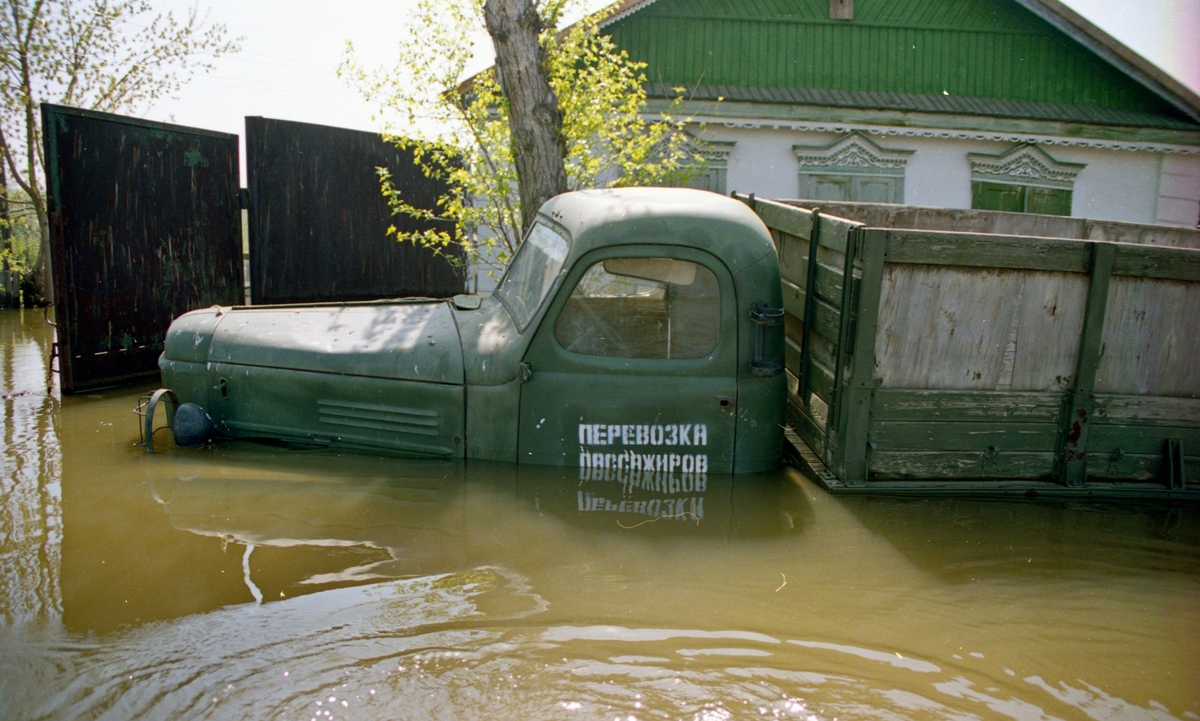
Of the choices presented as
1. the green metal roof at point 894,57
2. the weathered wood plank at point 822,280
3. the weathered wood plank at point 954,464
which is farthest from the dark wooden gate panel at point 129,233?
the green metal roof at point 894,57

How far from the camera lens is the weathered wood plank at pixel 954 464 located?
4.40 metres

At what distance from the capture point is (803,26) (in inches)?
528

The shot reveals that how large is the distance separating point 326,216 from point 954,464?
7.10 meters

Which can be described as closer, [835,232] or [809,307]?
[835,232]

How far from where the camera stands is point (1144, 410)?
4.40 metres

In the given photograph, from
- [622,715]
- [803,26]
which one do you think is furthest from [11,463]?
[803,26]

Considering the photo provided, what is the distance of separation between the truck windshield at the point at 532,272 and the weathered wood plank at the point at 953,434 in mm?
1801

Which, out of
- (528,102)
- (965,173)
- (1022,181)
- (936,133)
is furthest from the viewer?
(1022,181)

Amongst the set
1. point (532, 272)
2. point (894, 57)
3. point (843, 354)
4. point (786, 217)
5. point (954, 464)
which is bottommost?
point (954, 464)

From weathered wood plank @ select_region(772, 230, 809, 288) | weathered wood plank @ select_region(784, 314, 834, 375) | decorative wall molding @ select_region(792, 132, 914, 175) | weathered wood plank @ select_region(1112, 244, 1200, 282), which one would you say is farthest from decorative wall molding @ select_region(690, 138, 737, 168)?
weathered wood plank @ select_region(1112, 244, 1200, 282)

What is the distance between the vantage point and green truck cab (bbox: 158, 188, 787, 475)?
4.39m

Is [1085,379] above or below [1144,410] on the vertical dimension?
above

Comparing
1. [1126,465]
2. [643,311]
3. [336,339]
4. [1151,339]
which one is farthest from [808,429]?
[336,339]

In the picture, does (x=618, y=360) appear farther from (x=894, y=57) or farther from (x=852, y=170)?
(x=894, y=57)
